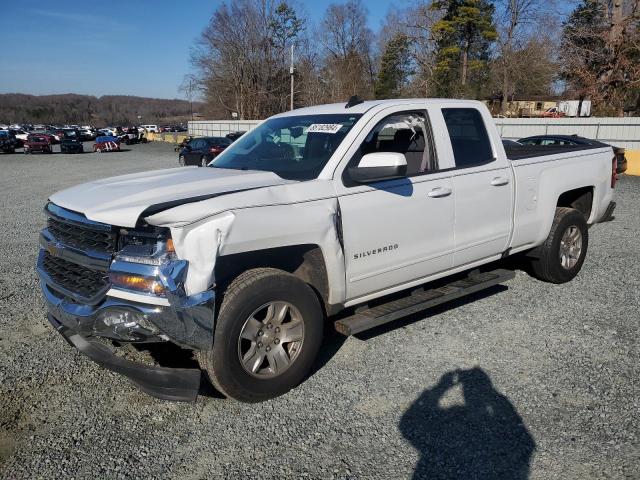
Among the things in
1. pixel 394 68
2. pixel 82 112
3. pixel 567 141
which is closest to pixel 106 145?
pixel 394 68

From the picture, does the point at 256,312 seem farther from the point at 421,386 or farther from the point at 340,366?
the point at 421,386

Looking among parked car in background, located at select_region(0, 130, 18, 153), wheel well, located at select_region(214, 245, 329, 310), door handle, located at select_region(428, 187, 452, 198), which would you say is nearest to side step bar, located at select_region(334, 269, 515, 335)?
wheel well, located at select_region(214, 245, 329, 310)

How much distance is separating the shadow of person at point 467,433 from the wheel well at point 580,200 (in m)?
3.22

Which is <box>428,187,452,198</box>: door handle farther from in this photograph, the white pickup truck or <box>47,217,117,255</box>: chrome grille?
<box>47,217,117,255</box>: chrome grille

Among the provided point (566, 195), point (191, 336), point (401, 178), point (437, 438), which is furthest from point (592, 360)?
point (191, 336)

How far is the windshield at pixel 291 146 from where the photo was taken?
396 centimetres

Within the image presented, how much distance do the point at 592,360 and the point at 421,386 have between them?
1452mm

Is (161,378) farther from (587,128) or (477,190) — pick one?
(587,128)

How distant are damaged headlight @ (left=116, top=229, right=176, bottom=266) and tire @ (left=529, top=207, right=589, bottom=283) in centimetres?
413

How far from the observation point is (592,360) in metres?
4.07

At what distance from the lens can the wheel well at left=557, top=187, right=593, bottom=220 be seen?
6.07m

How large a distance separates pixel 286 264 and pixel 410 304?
1.10m

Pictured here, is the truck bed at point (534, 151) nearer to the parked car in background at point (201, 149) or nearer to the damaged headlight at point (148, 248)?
the damaged headlight at point (148, 248)

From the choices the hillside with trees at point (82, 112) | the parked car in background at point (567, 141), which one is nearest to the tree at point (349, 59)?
the parked car in background at point (567, 141)
